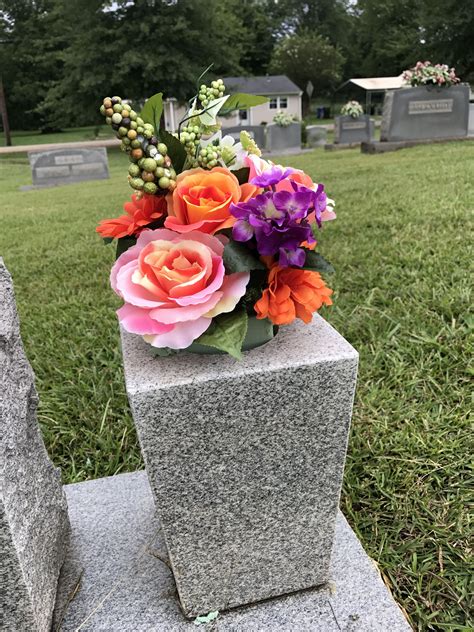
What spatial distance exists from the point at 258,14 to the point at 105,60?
25.8 metres

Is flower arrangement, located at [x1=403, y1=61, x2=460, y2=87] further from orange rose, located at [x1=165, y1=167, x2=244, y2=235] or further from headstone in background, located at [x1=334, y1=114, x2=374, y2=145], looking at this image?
orange rose, located at [x1=165, y1=167, x2=244, y2=235]

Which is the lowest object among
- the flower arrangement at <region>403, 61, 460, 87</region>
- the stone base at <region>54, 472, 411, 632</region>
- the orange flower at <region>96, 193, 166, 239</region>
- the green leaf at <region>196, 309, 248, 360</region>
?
the stone base at <region>54, 472, 411, 632</region>

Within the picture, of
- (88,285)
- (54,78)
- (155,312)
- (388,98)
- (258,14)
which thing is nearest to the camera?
(155,312)

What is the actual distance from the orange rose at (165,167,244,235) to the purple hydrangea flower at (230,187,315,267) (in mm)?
44

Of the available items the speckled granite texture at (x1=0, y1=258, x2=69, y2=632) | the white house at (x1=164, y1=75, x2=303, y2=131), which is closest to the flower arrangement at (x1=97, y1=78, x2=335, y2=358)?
the speckled granite texture at (x1=0, y1=258, x2=69, y2=632)

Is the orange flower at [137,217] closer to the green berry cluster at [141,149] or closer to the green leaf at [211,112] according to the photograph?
the green berry cluster at [141,149]

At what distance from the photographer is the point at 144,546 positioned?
1561mm

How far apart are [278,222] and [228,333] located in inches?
9.1

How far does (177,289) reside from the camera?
3.34 feet

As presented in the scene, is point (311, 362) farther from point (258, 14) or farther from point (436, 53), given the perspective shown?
point (258, 14)

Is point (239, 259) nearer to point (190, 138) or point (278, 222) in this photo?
point (278, 222)

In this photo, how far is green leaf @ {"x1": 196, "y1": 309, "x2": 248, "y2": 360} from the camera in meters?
1.02

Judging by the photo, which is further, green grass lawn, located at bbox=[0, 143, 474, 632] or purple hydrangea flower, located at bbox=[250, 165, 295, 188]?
green grass lawn, located at bbox=[0, 143, 474, 632]

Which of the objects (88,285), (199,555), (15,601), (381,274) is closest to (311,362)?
(199,555)
